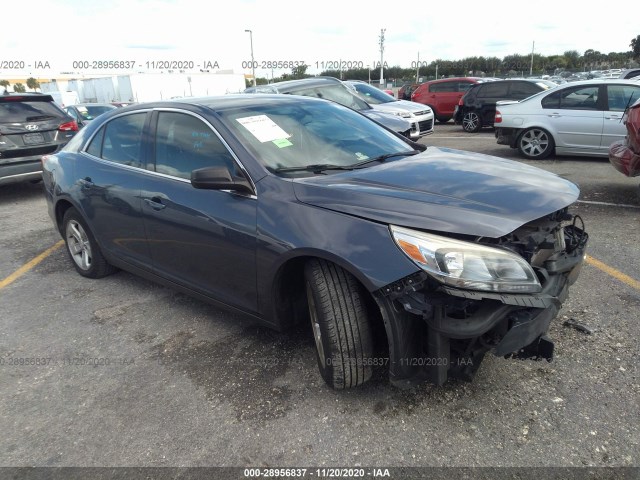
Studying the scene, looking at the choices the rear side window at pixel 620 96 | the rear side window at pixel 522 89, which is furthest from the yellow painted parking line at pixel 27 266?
the rear side window at pixel 522 89

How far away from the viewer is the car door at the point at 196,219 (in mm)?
2832

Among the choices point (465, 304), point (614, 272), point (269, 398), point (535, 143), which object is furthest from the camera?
point (535, 143)

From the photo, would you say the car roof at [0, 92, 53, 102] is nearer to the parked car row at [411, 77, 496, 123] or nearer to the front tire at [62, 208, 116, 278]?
the front tire at [62, 208, 116, 278]

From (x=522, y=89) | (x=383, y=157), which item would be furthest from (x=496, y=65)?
(x=383, y=157)

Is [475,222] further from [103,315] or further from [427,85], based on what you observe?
[427,85]

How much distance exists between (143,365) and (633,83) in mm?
8862

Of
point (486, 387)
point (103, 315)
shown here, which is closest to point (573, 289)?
point (486, 387)

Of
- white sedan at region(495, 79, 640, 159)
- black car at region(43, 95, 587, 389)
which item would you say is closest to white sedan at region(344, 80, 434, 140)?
white sedan at region(495, 79, 640, 159)

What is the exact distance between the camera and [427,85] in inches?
664

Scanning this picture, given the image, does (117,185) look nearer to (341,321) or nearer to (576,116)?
(341,321)

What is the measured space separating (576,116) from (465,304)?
26.0ft

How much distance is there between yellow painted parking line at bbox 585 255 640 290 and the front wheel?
532cm

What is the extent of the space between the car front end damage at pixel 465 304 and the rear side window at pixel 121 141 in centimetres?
235

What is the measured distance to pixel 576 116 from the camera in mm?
8570
